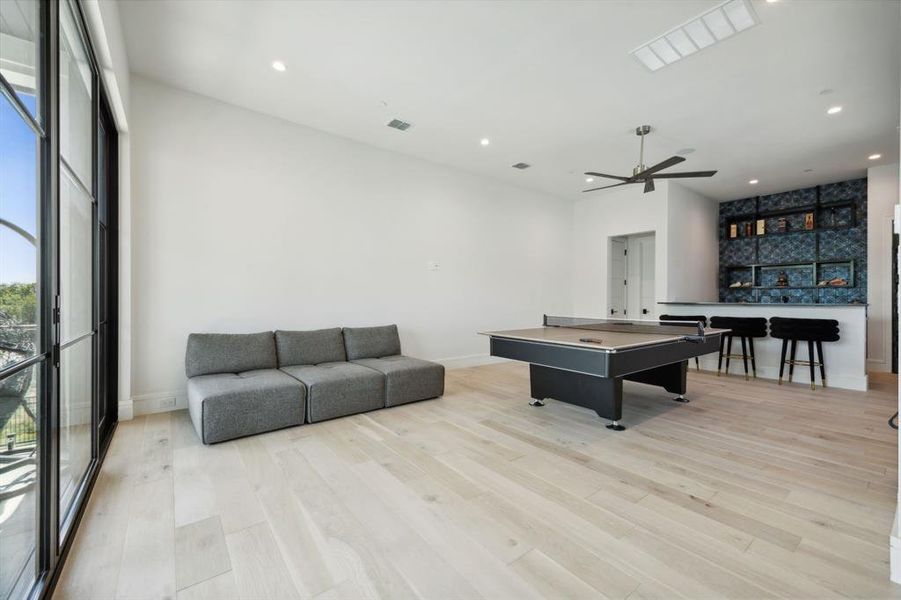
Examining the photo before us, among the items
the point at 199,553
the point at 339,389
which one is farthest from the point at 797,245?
the point at 199,553


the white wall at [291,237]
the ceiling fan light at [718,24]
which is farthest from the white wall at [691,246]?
the ceiling fan light at [718,24]

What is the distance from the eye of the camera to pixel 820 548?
1.83 meters

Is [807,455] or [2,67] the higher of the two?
[2,67]

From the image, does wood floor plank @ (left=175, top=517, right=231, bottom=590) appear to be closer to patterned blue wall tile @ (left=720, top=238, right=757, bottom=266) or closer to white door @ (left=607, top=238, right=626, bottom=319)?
white door @ (left=607, top=238, right=626, bottom=319)

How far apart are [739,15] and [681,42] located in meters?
0.38

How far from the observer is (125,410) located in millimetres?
3521

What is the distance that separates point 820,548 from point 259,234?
4.91 meters

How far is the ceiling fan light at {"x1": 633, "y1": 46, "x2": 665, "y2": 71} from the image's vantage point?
3.13 meters

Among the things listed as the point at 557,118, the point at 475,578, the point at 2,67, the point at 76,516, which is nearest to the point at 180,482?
the point at 76,516

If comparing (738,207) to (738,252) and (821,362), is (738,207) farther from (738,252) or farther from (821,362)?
(821,362)

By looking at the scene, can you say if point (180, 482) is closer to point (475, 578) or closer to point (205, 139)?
point (475, 578)

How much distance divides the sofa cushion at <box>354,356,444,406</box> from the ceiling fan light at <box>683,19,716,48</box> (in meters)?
3.64

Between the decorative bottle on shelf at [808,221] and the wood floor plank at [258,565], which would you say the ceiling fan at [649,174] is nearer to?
the wood floor plank at [258,565]

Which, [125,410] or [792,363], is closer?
[125,410]
